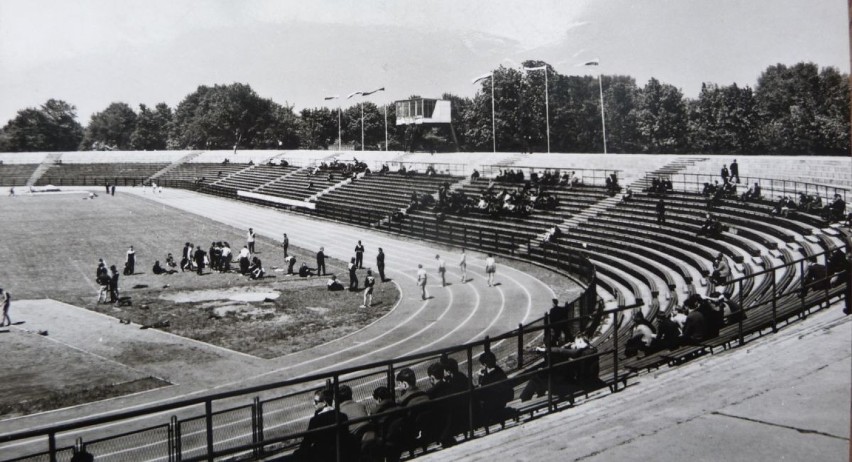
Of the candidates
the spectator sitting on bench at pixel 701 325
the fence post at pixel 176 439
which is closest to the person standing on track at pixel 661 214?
the spectator sitting on bench at pixel 701 325

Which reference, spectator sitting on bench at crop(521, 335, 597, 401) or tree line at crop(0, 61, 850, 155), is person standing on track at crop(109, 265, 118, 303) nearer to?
tree line at crop(0, 61, 850, 155)

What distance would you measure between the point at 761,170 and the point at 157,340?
32.7 m

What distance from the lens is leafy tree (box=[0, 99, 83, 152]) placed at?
145 ft

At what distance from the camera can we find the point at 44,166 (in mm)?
60031

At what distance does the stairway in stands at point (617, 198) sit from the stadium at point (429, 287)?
154mm

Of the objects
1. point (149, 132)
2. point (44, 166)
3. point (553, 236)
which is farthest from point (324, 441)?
point (149, 132)

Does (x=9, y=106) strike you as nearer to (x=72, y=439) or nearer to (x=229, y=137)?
(x=72, y=439)

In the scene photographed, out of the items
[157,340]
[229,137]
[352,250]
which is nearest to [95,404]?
[157,340]

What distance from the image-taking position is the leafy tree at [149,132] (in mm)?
A: 102369

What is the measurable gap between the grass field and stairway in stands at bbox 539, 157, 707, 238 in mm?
11995

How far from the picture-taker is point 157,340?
2173 cm

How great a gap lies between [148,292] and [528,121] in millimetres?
46682

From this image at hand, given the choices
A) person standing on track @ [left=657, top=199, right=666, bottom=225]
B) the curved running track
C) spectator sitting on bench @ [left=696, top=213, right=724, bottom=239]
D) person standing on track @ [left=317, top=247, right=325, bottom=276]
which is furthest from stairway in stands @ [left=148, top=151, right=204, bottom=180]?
spectator sitting on bench @ [left=696, top=213, right=724, bottom=239]

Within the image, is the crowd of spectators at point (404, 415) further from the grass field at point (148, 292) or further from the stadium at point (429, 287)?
the grass field at point (148, 292)
